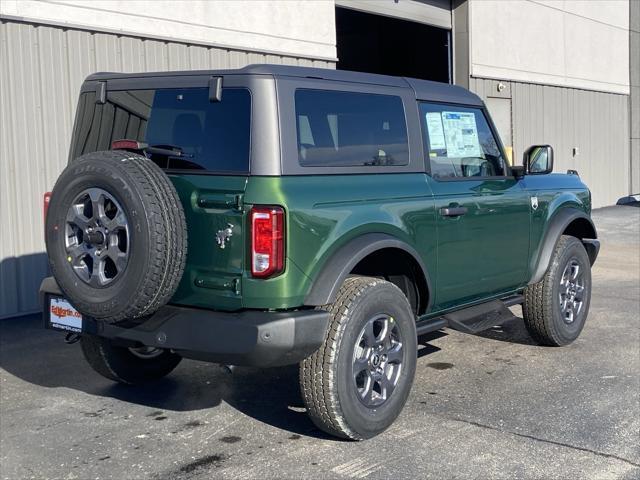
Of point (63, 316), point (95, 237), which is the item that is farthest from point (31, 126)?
point (95, 237)

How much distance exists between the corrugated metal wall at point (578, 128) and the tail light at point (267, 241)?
10920mm

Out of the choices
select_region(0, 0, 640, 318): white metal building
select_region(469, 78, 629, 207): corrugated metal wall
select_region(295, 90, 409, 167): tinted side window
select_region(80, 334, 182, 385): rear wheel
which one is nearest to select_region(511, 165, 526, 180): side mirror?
select_region(295, 90, 409, 167): tinted side window

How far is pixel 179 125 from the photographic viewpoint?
457cm


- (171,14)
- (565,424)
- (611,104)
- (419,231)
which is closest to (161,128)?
(419,231)

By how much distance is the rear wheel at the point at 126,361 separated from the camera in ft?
18.0

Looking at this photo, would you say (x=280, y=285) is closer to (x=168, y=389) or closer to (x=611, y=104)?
(x=168, y=389)

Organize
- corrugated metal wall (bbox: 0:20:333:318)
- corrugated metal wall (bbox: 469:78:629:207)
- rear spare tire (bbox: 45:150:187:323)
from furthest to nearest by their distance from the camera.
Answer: corrugated metal wall (bbox: 469:78:629:207) < corrugated metal wall (bbox: 0:20:333:318) < rear spare tire (bbox: 45:150:187:323)

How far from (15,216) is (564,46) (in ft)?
41.2

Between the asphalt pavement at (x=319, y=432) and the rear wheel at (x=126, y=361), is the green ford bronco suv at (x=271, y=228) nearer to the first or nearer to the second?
the rear wheel at (x=126, y=361)

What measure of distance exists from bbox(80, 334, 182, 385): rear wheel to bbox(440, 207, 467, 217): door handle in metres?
1.93

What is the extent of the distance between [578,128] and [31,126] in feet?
42.1

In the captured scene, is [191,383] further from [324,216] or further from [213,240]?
[324,216]

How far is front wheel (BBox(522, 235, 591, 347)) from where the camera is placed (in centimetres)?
643

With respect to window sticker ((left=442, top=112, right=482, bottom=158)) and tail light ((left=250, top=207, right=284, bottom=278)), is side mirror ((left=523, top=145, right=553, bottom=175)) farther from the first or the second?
tail light ((left=250, top=207, right=284, bottom=278))
